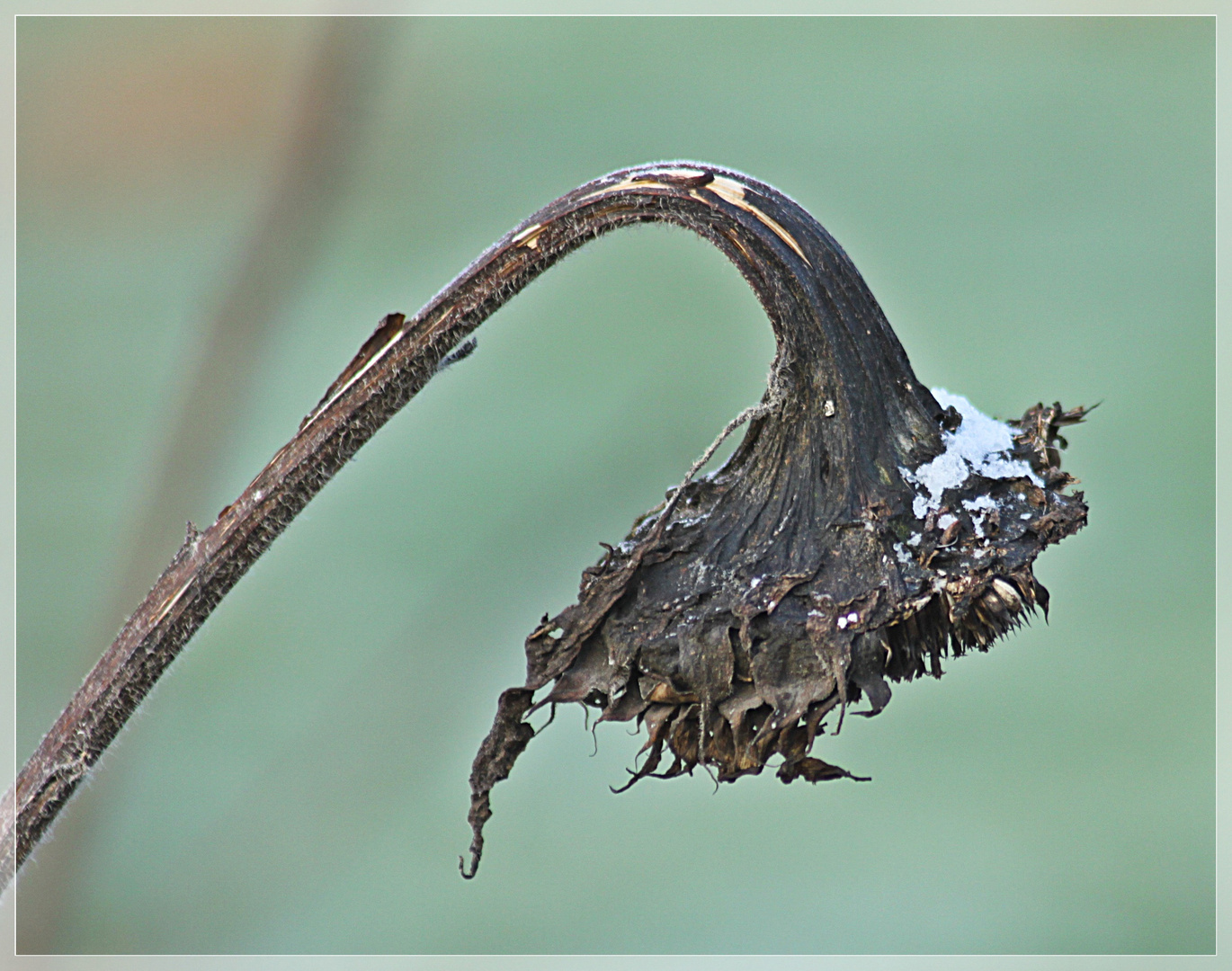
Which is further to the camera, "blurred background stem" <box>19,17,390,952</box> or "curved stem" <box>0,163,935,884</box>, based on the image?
"blurred background stem" <box>19,17,390,952</box>

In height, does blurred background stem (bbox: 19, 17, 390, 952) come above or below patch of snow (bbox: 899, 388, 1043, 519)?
above

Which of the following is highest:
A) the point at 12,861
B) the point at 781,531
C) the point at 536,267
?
the point at 536,267

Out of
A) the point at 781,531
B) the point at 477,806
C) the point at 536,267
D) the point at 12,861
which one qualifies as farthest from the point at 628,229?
the point at 12,861

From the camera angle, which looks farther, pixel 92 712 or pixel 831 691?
pixel 92 712

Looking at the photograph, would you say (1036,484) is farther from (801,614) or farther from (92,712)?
(92,712)

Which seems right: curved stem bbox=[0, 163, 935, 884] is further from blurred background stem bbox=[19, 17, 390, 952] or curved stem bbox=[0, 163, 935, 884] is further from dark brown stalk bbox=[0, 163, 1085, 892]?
blurred background stem bbox=[19, 17, 390, 952]

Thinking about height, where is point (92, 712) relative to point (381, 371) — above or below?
below

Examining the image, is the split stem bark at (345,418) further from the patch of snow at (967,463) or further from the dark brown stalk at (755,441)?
the patch of snow at (967,463)

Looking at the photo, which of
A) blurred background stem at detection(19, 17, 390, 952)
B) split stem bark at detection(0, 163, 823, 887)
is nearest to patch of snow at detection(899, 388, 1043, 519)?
split stem bark at detection(0, 163, 823, 887)

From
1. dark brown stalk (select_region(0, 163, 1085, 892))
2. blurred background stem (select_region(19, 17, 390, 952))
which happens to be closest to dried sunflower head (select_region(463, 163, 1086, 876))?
dark brown stalk (select_region(0, 163, 1085, 892))
